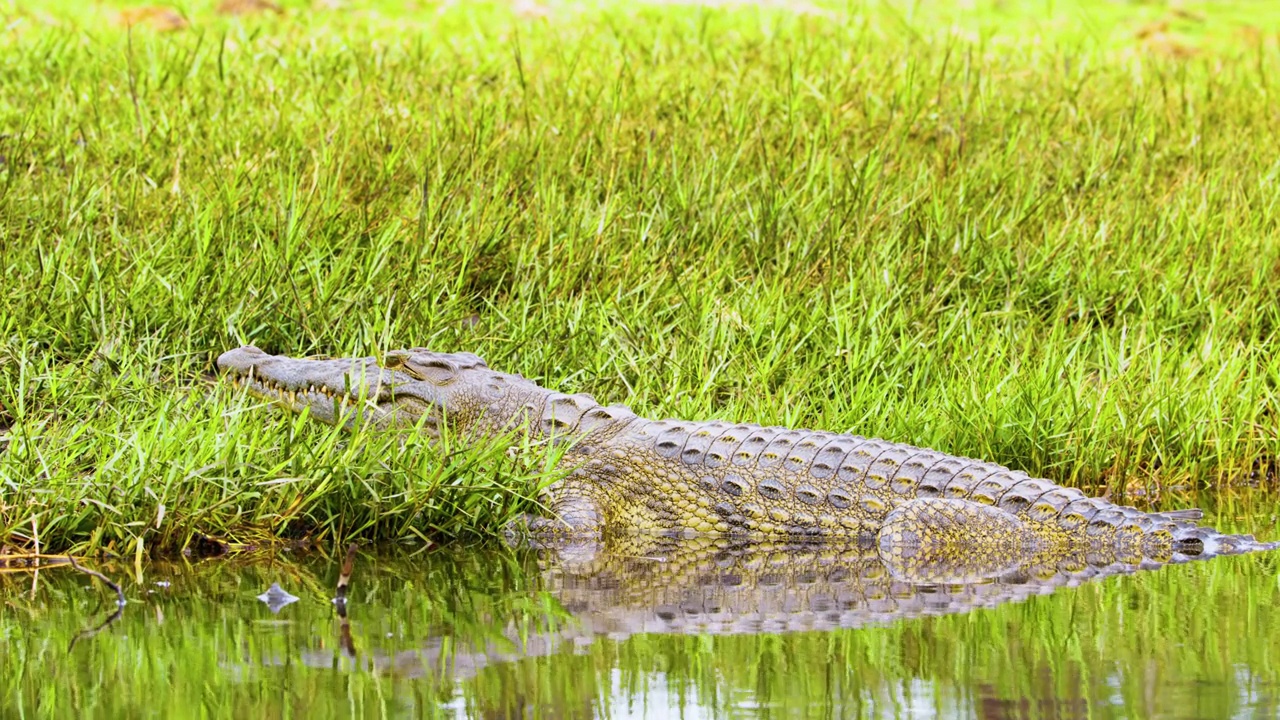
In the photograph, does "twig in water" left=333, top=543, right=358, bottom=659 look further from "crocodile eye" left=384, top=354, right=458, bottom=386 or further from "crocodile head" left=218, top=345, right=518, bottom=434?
"crocodile eye" left=384, top=354, right=458, bottom=386

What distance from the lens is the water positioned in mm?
2373

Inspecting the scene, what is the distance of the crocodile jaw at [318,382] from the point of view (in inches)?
174

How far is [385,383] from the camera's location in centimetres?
455

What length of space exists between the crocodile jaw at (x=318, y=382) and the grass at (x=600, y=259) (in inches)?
4.2

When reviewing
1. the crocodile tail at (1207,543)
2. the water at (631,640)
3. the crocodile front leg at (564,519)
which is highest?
the crocodile front leg at (564,519)

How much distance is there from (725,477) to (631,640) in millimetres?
1550

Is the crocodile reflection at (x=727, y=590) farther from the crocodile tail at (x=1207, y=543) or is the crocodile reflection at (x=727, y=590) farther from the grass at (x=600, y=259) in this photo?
the grass at (x=600, y=259)

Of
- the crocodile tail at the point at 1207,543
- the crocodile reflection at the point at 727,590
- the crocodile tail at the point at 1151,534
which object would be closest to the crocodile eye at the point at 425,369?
the crocodile reflection at the point at 727,590

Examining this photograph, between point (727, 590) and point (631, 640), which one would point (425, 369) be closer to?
point (727, 590)

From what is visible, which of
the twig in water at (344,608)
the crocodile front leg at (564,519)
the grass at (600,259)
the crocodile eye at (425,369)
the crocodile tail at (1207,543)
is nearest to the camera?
the twig in water at (344,608)

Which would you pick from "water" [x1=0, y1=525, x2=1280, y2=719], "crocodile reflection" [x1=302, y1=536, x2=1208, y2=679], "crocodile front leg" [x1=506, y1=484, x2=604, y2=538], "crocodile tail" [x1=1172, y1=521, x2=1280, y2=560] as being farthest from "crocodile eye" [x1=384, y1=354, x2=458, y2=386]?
"crocodile tail" [x1=1172, y1=521, x2=1280, y2=560]

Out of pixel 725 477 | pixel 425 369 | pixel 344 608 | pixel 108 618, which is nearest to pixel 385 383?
pixel 425 369

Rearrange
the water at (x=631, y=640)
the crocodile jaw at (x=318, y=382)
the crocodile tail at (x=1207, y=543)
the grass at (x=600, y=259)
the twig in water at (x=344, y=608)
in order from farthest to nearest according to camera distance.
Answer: the crocodile jaw at (x=318, y=382)
the grass at (x=600, y=259)
the crocodile tail at (x=1207, y=543)
the twig in water at (x=344, y=608)
the water at (x=631, y=640)

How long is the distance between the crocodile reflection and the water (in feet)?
0.04
